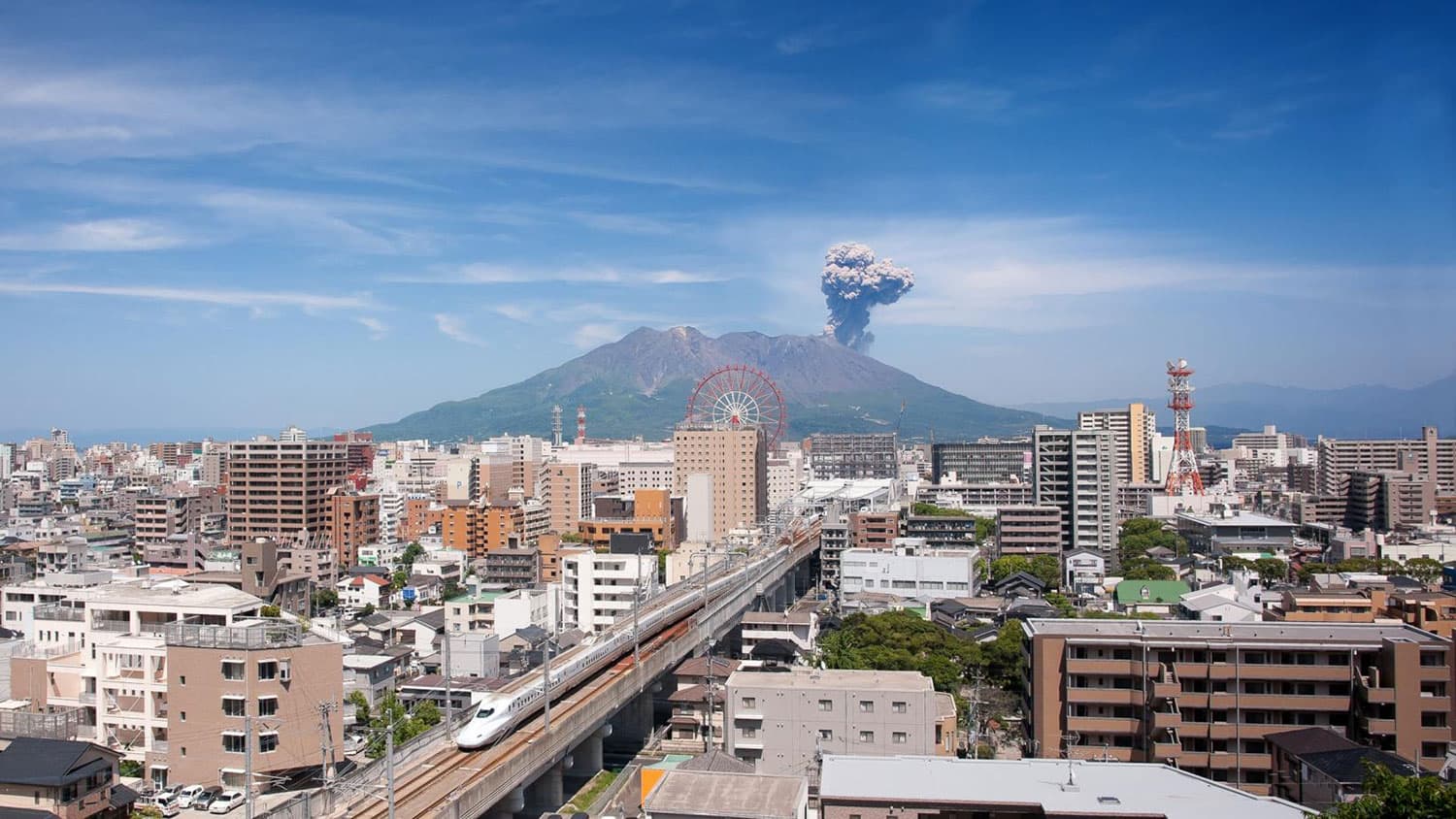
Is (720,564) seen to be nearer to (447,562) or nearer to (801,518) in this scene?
(447,562)

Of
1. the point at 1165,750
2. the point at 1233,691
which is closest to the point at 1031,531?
the point at 1233,691

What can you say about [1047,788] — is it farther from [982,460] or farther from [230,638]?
[982,460]

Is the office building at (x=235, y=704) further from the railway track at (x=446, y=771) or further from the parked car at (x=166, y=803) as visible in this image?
the railway track at (x=446, y=771)

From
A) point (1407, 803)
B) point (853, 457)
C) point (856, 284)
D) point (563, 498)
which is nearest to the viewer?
point (1407, 803)

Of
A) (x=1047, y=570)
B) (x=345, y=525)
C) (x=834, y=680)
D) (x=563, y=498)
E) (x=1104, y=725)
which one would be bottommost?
(x=1047, y=570)

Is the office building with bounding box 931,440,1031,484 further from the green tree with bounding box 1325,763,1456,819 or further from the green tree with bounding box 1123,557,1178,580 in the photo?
the green tree with bounding box 1325,763,1456,819

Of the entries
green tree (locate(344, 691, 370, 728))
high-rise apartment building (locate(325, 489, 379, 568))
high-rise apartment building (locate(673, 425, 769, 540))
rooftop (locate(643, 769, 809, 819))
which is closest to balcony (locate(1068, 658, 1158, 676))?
rooftop (locate(643, 769, 809, 819))

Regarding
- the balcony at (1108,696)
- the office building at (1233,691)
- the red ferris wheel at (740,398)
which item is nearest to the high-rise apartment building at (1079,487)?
the red ferris wheel at (740,398)
